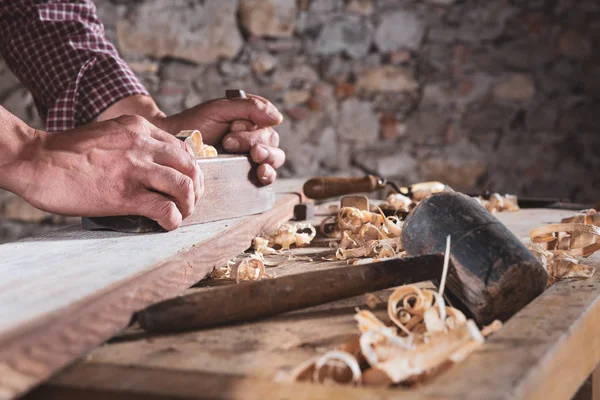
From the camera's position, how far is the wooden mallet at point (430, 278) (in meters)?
0.89

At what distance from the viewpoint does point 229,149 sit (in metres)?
1.74

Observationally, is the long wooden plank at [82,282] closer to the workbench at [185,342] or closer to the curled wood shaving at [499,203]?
the workbench at [185,342]

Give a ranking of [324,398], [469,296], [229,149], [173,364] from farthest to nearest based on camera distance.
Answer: [229,149] → [469,296] → [173,364] → [324,398]

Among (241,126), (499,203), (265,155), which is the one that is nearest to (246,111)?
(241,126)

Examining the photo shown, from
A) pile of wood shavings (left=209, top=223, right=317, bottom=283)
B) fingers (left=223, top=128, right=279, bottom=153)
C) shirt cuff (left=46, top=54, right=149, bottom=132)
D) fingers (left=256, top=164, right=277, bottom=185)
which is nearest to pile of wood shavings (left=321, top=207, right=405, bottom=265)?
pile of wood shavings (left=209, top=223, right=317, bottom=283)

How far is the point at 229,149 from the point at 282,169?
2294mm

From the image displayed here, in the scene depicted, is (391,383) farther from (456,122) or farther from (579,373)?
(456,122)

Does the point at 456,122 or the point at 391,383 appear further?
the point at 456,122

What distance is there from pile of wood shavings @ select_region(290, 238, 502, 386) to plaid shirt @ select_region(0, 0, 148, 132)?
144 cm

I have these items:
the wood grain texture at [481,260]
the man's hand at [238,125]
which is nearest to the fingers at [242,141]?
the man's hand at [238,125]

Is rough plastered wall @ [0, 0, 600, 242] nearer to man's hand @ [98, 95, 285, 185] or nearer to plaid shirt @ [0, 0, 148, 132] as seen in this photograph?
plaid shirt @ [0, 0, 148, 132]

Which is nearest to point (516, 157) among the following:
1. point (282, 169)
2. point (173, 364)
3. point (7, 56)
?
point (282, 169)

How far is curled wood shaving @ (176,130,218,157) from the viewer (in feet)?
4.78

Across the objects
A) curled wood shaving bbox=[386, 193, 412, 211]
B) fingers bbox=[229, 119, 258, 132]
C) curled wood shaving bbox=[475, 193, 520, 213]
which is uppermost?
fingers bbox=[229, 119, 258, 132]
